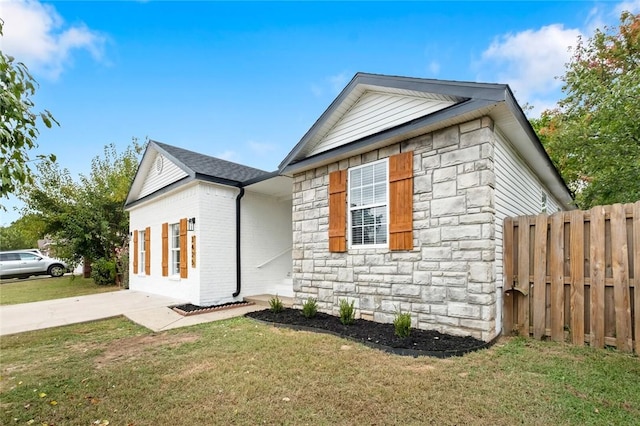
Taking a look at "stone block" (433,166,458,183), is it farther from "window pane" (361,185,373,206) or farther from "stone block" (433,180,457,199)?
"window pane" (361,185,373,206)

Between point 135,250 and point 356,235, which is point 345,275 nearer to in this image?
point 356,235

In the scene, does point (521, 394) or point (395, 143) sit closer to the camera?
point (521, 394)

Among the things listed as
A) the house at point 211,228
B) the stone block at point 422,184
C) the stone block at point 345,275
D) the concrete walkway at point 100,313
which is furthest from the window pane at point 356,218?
the concrete walkway at point 100,313

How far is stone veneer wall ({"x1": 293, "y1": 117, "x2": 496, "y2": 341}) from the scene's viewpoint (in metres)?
4.41

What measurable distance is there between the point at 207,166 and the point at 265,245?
2746 mm

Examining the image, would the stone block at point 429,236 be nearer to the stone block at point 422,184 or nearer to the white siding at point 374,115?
the stone block at point 422,184

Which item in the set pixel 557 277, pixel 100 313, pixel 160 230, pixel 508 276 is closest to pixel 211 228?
pixel 160 230

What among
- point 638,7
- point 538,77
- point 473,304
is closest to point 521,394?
point 473,304

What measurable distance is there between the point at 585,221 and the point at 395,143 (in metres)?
2.84

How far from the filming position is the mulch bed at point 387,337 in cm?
412

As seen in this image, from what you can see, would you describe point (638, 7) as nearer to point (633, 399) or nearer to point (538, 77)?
point (538, 77)

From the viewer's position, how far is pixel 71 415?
283 centimetres

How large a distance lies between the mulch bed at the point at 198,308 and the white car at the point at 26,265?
13656 mm

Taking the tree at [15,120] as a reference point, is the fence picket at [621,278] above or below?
below
